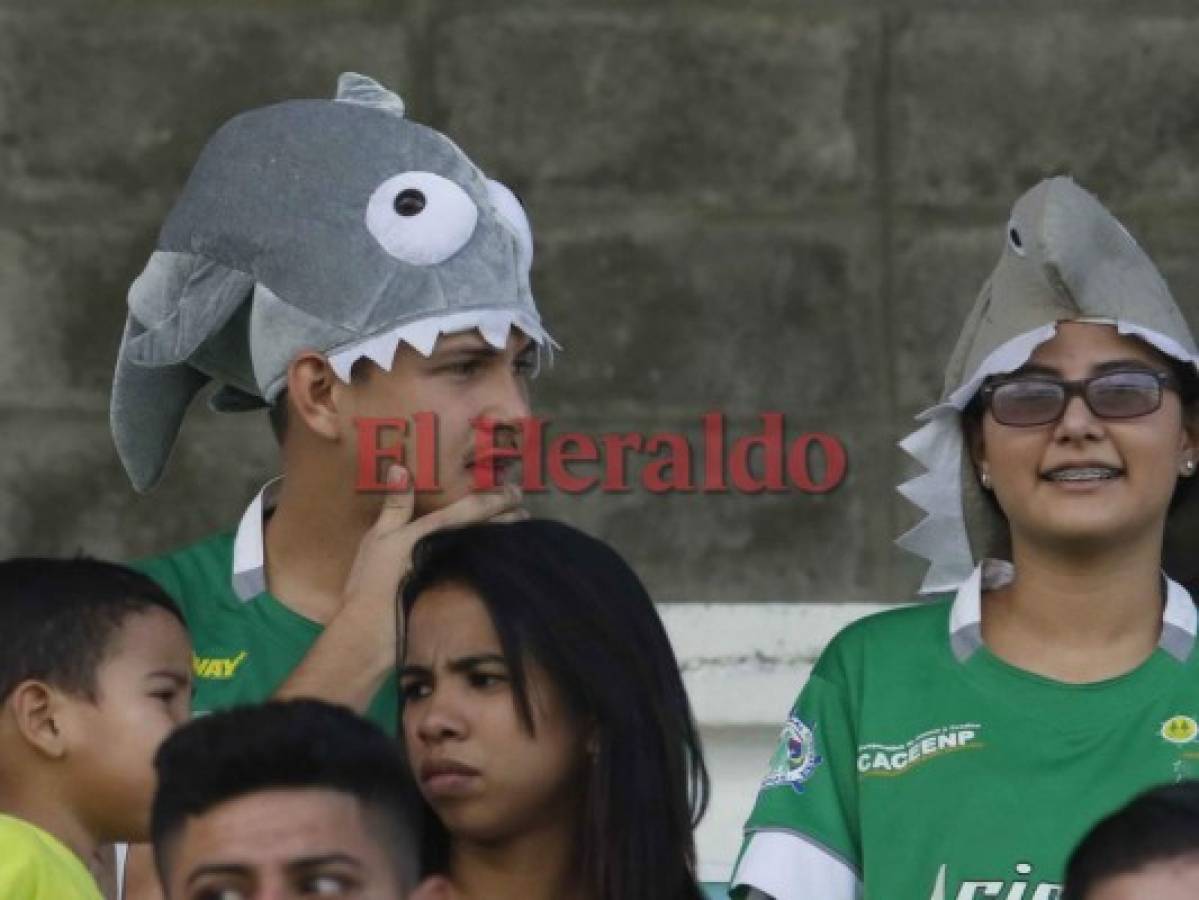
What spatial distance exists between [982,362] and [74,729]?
1010 millimetres

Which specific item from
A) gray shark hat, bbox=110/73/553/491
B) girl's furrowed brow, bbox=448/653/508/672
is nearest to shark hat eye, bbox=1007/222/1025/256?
gray shark hat, bbox=110/73/553/491

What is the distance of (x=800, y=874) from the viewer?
4.10 meters

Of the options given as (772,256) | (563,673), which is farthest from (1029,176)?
(563,673)

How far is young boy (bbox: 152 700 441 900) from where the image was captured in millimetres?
3350

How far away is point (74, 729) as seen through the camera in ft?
13.1

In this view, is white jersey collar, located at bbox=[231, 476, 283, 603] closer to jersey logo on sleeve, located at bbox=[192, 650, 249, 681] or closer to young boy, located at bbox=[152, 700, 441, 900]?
jersey logo on sleeve, located at bbox=[192, 650, 249, 681]

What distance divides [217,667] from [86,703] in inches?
13.6

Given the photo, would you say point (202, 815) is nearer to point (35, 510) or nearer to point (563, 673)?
point (563, 673)

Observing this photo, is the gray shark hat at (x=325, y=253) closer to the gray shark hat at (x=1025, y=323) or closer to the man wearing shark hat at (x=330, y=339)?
the man wearing shark hat at (x=330, y=339)

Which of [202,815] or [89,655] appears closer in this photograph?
[202,815]

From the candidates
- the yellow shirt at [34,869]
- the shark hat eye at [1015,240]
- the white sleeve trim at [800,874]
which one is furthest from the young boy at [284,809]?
the shark hat eye at [1015,240]

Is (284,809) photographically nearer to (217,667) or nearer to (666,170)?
(217,667)

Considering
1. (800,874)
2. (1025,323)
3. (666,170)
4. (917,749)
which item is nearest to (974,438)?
(1025,323)

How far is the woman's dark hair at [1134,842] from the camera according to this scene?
11.3 ft
